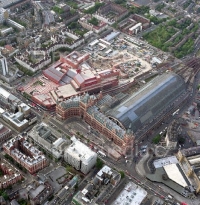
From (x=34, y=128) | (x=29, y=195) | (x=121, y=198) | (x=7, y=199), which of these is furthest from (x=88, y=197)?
(x=34, y=128)

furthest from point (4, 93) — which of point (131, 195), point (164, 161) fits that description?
point (164, 161)

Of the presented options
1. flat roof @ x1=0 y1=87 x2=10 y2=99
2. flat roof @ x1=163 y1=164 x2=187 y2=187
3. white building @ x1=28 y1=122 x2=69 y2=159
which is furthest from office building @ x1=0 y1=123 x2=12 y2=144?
flat roof @ x1=163 y1=164 x2=187 y2=187

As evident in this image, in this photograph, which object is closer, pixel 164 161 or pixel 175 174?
pixel 175 174

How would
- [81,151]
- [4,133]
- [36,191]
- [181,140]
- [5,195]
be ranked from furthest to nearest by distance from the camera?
[181,140] → [4,133] → [81,151] → [36,191] → [5,195]

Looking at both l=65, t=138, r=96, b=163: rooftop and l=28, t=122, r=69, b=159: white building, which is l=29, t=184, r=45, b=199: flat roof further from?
l=28, t=122, r=69, b=159: white building

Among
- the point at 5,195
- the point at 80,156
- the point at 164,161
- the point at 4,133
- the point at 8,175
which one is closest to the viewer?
the point at 5,195

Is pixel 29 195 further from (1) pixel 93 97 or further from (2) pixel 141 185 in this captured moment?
(1) pixel 93 97

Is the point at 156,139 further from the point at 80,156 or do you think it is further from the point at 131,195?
the point at 80,156

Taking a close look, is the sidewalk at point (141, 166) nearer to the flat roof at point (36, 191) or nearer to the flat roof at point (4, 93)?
the flat roof at point (36, 191)
